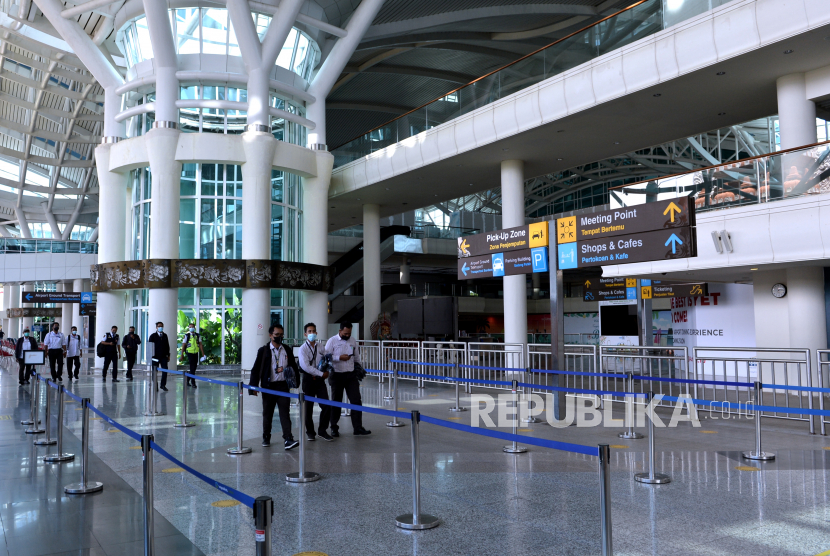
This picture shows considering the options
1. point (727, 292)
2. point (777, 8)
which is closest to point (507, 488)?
point (777, 8)

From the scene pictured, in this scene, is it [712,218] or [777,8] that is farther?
[712,218]

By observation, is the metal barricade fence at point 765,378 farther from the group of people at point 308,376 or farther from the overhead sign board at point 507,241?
the group of people at point 308,376

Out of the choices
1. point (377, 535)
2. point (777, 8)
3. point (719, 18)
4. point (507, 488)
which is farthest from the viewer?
point (719, 18)

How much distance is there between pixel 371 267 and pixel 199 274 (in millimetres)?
8808

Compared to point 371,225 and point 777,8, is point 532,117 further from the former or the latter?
point 371,225

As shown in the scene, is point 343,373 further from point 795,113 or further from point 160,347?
point 795,113

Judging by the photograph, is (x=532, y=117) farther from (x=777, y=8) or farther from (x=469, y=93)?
(x=777, y=8)

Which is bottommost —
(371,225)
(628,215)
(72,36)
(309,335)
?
(309,335)

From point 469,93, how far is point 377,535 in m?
18.3

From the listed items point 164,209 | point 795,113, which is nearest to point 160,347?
point 164,209

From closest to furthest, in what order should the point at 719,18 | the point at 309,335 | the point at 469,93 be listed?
the point at 309,335 → the point at 719,18 → the point at 469,93

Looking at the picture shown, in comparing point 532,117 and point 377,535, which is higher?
point 532,117

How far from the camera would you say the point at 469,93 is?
21.2 meters

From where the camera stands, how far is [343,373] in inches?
390
